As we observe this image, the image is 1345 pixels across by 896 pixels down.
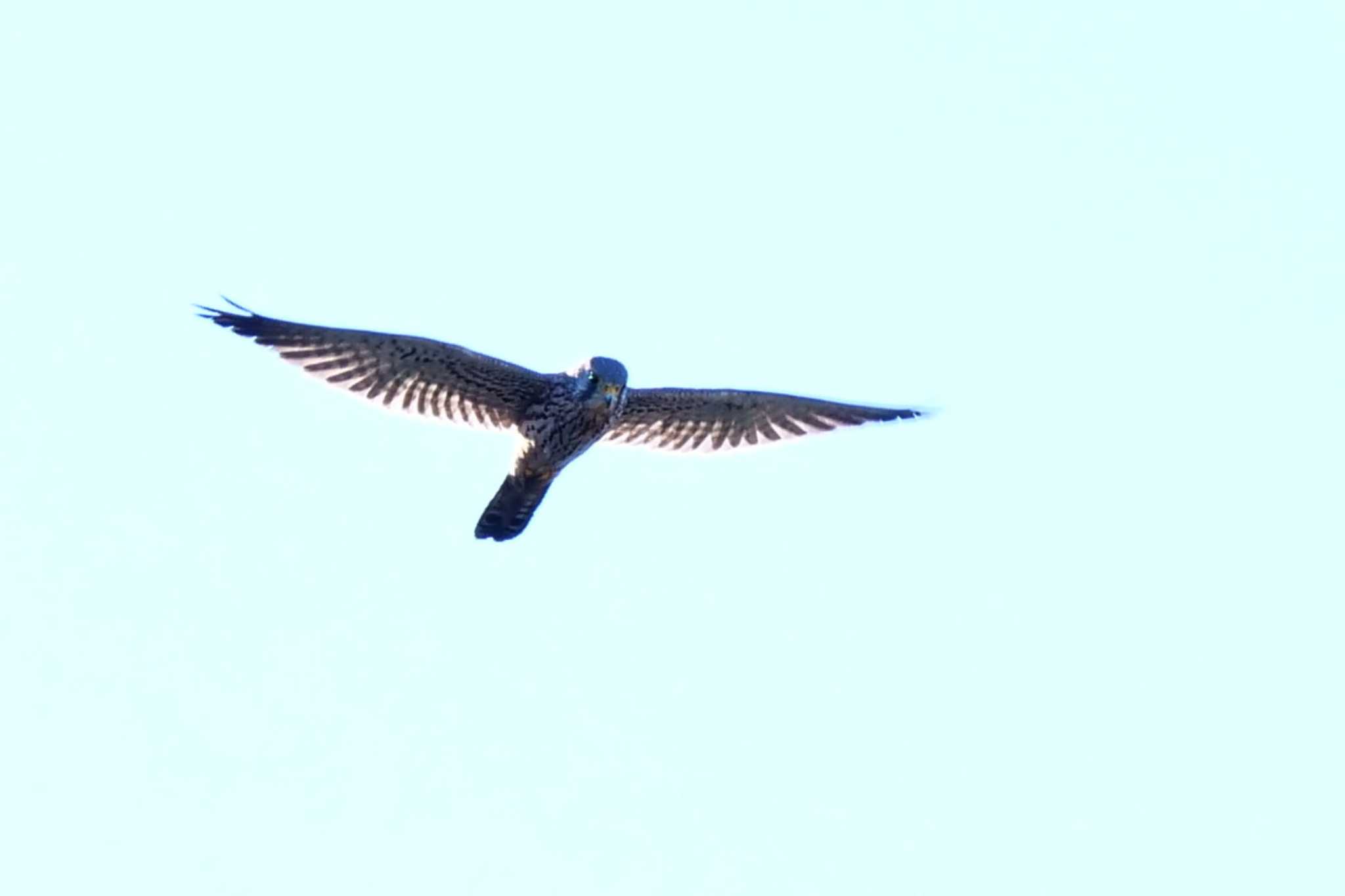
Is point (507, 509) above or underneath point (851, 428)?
underneath

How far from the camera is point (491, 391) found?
19125 millimetres

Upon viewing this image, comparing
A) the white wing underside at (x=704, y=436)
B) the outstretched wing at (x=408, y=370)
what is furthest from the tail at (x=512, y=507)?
the white wing underside at (x=704, y=436)

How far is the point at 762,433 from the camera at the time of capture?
2047 cm

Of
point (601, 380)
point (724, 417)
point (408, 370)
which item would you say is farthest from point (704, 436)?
point (408, 370)

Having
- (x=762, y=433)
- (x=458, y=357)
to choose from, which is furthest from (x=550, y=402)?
(x=762, y=433)

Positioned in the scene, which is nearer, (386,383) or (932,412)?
(386,383)

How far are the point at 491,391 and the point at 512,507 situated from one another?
887mm

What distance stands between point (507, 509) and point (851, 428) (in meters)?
3.16

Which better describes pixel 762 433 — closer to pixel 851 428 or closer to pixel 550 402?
pixel 851 428

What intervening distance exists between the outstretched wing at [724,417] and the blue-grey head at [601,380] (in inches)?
30.5

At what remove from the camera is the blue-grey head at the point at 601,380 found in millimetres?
18578

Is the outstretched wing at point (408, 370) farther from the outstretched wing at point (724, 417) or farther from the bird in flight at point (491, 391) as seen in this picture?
the outstretched wing at point (724, 417)

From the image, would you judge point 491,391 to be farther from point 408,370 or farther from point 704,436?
point 704,436

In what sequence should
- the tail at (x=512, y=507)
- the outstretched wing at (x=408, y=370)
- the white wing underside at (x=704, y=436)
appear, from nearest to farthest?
the outstretched wing at (x=408, y=370) < the tail at (x=512, y=507) < the white wing underside at (x=704, y=436)
